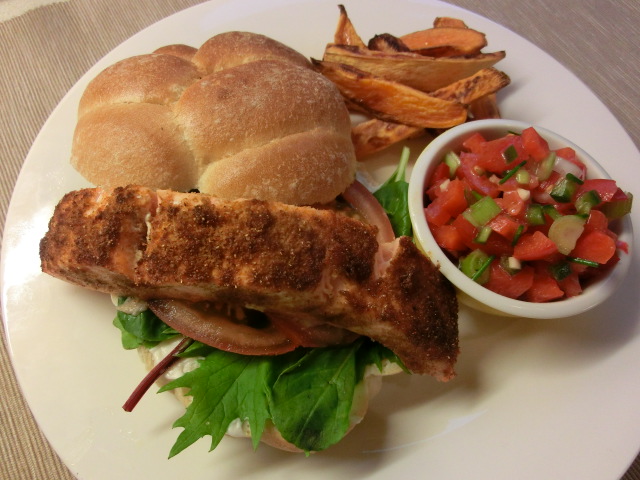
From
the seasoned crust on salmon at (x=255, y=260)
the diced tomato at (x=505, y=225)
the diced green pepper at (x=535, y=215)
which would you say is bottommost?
the seasoned crust on salmon at (x=255, y=260)

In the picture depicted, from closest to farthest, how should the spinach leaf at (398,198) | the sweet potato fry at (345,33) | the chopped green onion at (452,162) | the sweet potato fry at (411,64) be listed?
the chopped green onion at (452,162) → the spinach leaf at (398,198) → the sweet potato fry at (411,64) → the sweet potato fry at (345,33)

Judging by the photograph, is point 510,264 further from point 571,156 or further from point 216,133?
point 216,133

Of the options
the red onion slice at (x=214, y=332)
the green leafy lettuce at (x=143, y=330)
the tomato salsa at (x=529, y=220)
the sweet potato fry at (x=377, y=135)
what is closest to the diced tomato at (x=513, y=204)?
the tomato salsa at (x=529, y=220)

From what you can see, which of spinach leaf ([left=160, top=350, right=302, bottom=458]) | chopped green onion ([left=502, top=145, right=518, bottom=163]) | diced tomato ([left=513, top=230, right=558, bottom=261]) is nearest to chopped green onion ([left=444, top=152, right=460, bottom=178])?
chopped green onion ([left=502, top=145, right=518, bottom=163])

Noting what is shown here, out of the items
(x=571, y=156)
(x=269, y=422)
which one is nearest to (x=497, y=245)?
(x=571, y=156)

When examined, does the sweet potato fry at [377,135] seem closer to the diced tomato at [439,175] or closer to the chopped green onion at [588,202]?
the diced tomato at [439,175]

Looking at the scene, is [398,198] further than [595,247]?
Yes
